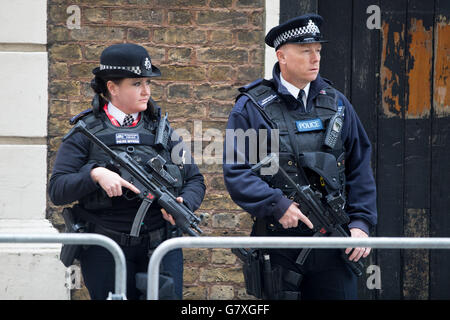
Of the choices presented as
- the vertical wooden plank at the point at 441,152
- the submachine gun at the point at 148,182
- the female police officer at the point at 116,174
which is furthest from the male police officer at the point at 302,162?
the vertical wooden plank at the point at 441,152

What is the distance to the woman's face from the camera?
142 inches

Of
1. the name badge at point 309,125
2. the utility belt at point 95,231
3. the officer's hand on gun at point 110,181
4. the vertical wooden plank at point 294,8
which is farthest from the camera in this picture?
the vertical wooden plank at point 294,8

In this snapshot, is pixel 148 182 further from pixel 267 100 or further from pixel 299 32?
pixel 299 32

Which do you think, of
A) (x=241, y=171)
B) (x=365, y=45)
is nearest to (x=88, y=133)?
(x=241, y=171)

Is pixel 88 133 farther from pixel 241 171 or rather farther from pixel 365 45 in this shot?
pixel 365 45

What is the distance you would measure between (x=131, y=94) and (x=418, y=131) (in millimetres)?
2476

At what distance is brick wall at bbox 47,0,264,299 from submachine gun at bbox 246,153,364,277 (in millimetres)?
1491

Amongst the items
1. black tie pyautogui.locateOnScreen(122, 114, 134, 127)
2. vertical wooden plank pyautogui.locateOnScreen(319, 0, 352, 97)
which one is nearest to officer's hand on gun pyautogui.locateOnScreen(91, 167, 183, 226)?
black tie pyautogui.locateOnScreen(122, 114, 134, 127)

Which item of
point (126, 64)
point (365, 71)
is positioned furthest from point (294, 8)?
point (126, 64)

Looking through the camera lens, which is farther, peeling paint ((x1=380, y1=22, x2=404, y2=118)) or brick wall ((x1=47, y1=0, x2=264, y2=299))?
peeling paint ((x1=380, y1=22, x2=404, y2=118))

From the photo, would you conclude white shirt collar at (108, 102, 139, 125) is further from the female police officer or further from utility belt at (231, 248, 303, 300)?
utility belt at (231, 248, 303, 300)

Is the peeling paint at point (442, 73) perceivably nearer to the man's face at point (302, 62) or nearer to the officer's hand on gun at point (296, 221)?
the man's face at point (302, 62)

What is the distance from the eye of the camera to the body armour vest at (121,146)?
356cm

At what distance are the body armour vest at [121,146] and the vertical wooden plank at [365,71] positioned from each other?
2.04 m
